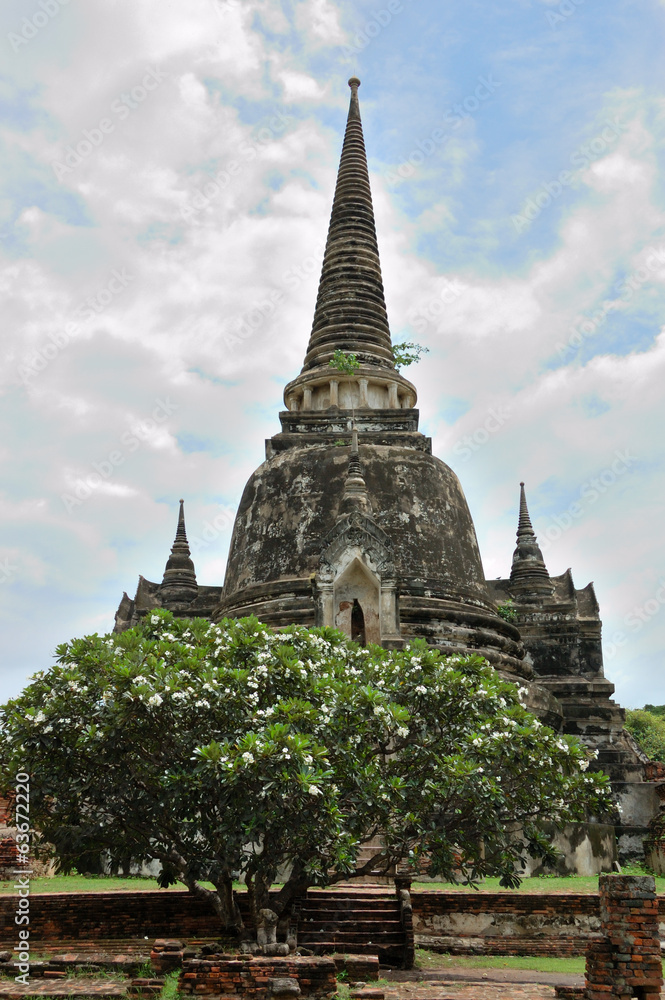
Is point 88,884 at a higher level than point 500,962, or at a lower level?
higher

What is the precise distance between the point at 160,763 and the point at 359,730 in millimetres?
2275

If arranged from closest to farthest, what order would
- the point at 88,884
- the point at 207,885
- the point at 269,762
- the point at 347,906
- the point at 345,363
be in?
the point at 269,762 → the point at 347,906 → the point at 207,885 → the point at 88,884 → the point at 345,363

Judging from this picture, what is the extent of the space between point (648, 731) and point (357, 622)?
41977 millimetres

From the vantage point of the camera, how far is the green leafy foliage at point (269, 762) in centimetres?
965

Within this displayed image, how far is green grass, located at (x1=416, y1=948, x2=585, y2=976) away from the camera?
35.9 ft

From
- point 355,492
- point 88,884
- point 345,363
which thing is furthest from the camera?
point 345,363

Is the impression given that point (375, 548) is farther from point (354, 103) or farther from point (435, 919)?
point (354, 103)

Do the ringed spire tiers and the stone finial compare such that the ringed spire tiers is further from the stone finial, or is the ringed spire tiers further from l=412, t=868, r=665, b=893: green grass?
l=412, t=868, r=665, b=893: green grass

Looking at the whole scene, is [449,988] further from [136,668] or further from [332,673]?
[136,668]

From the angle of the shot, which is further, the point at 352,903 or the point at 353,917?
the point at 352,903

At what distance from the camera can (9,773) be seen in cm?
1066

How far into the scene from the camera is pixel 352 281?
26750mm

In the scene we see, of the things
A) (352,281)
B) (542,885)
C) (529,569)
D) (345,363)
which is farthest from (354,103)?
(542,885)

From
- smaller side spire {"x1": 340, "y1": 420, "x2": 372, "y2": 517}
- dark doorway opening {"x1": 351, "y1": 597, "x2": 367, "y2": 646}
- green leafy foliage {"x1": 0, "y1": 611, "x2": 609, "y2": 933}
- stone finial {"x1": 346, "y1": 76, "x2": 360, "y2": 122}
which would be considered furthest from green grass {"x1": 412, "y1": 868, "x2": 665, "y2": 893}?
stone finial {"x1": 346, "y1": 76, "x2": 360, "y2": 122}
